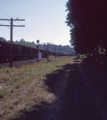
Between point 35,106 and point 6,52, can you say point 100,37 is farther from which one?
point 6,52

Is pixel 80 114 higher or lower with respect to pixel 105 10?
lower

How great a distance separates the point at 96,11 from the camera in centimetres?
1429

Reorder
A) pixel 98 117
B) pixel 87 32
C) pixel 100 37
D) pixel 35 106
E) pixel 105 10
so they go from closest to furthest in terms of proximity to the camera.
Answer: pixel 98 117 → pixel 35 106 → pixel 105 10 → pixel 100 37 → pixel 87 32

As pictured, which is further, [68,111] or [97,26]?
[97,26]

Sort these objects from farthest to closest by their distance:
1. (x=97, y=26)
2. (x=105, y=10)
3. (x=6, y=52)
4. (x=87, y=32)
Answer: (x=6, y=52) → (x=87, y=32) → (x=97, y=26) → (x=105, y=10)

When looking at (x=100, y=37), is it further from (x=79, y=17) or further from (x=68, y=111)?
(x=68, y=111)

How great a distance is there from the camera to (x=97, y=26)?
592 inches

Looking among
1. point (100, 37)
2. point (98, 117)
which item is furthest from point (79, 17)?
point (98, 117)

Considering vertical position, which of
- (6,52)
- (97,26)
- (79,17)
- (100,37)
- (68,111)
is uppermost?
(79,17)

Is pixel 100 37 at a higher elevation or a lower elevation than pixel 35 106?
higher

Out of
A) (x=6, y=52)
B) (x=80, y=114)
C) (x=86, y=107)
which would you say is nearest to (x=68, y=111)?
(x=80, y=114)

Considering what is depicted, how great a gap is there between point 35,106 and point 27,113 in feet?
2.46

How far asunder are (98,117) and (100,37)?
12.9 m

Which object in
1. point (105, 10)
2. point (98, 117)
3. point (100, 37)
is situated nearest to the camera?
point (98, 117)
